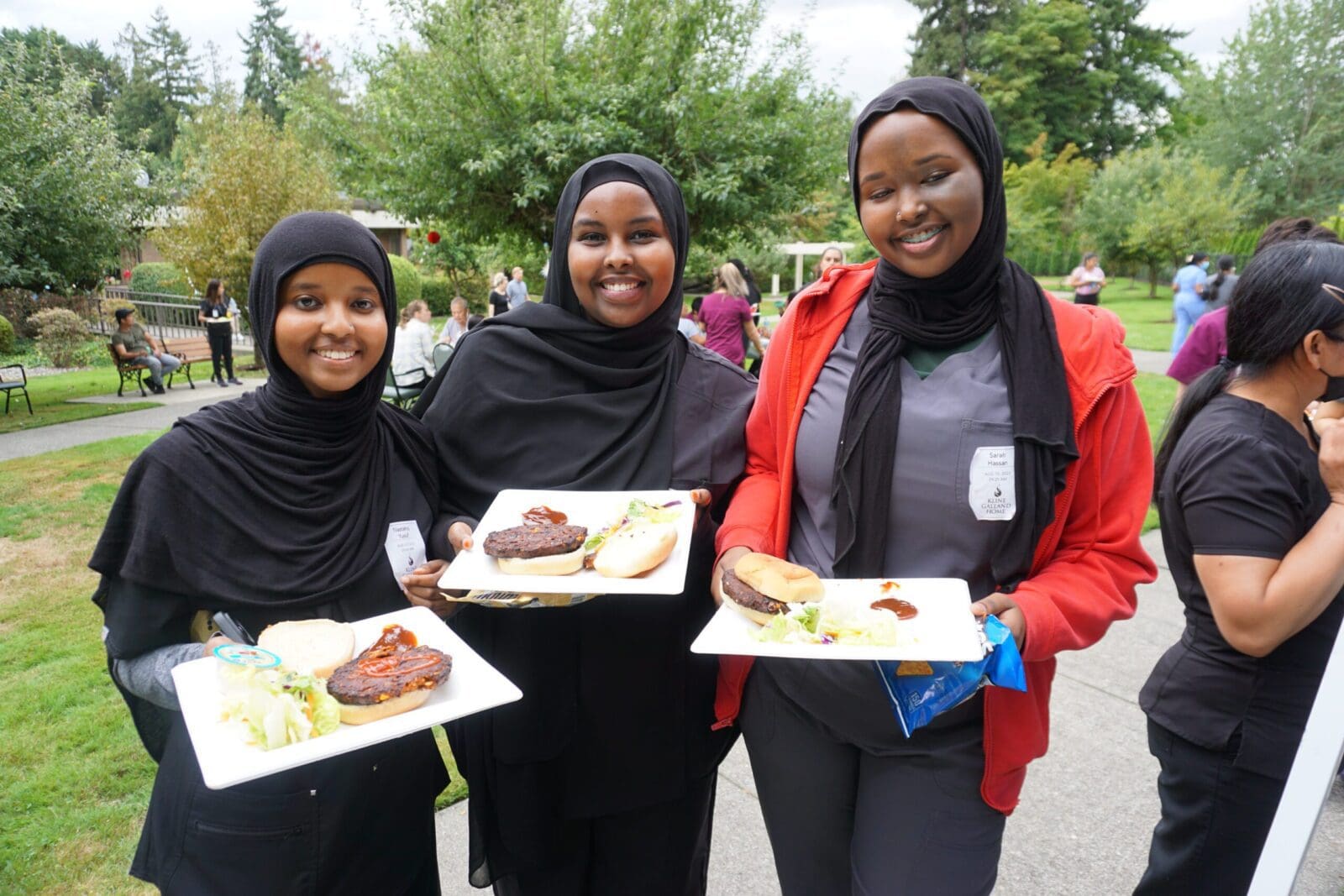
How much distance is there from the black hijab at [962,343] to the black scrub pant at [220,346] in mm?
15446

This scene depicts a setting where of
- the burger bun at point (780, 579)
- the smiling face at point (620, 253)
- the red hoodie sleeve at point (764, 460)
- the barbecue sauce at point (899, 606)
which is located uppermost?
the smiling face at point (620, 253)

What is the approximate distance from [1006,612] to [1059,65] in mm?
51720

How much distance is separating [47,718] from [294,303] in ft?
10.9

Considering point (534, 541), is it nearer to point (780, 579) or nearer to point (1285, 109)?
point (780, 579)

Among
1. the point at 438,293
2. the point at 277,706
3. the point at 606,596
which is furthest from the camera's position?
the point at 438,293

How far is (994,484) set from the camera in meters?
1.62

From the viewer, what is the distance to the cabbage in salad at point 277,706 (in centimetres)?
144

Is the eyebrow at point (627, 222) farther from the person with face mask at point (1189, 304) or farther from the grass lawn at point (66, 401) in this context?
the person with face mask at point (1189, 304)

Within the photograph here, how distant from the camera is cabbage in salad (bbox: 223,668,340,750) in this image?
1.44 meters

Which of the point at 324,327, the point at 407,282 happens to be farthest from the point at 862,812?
the point at 407,282

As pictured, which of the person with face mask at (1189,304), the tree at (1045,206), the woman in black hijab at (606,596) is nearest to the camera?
the woman in black hijab at (606,596)

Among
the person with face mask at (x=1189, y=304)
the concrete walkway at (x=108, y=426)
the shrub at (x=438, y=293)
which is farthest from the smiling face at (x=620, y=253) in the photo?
the shrub at (x=438, y=293)

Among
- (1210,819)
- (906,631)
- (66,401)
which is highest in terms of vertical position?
(906,631)

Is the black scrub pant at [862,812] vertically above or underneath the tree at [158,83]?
underneath
